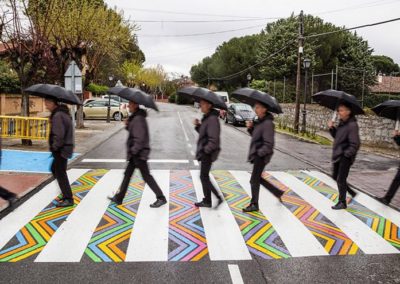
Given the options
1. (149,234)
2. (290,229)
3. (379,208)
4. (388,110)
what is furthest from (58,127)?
(388,110)

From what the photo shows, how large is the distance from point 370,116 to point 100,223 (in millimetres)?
15637

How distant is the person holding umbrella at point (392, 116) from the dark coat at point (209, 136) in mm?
2901

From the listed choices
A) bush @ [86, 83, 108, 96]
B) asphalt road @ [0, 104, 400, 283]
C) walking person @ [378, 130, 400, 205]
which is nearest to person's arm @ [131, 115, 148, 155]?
asphalt road @ [0, 104, 400, 283]

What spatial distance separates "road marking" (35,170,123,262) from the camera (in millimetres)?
4391

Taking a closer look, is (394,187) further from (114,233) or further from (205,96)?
(114,233)

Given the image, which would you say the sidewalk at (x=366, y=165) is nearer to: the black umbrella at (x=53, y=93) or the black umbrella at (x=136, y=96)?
the black umbrella at (x=136, y=96)

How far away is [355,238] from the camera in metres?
5.12

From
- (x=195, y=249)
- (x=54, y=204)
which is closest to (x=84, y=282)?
(x=195, y=249)

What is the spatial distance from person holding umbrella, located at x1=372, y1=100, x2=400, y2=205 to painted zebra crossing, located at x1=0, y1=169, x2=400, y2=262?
0.90 ft

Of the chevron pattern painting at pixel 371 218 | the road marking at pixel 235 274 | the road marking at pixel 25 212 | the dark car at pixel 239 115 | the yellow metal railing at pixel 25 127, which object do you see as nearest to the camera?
the road marking at pixel 235 274

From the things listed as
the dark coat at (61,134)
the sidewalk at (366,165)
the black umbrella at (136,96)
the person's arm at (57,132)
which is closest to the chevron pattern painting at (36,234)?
the dark coat at (61,134)

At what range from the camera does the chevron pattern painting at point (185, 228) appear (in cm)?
451

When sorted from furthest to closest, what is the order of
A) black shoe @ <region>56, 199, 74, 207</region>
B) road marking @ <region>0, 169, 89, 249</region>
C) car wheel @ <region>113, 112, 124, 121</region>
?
car wheel @ <region>113, 112, 124, 121</region>, black shoe @ <region>56, 199, 74, 207</region>, road marking @ <region>0, 169, 89, 249</region>

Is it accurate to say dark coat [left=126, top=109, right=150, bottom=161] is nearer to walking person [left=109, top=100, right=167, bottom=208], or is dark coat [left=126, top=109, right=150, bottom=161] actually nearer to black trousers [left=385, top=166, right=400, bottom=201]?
walking person [left=109, top=100, right=167, bottom=208]
